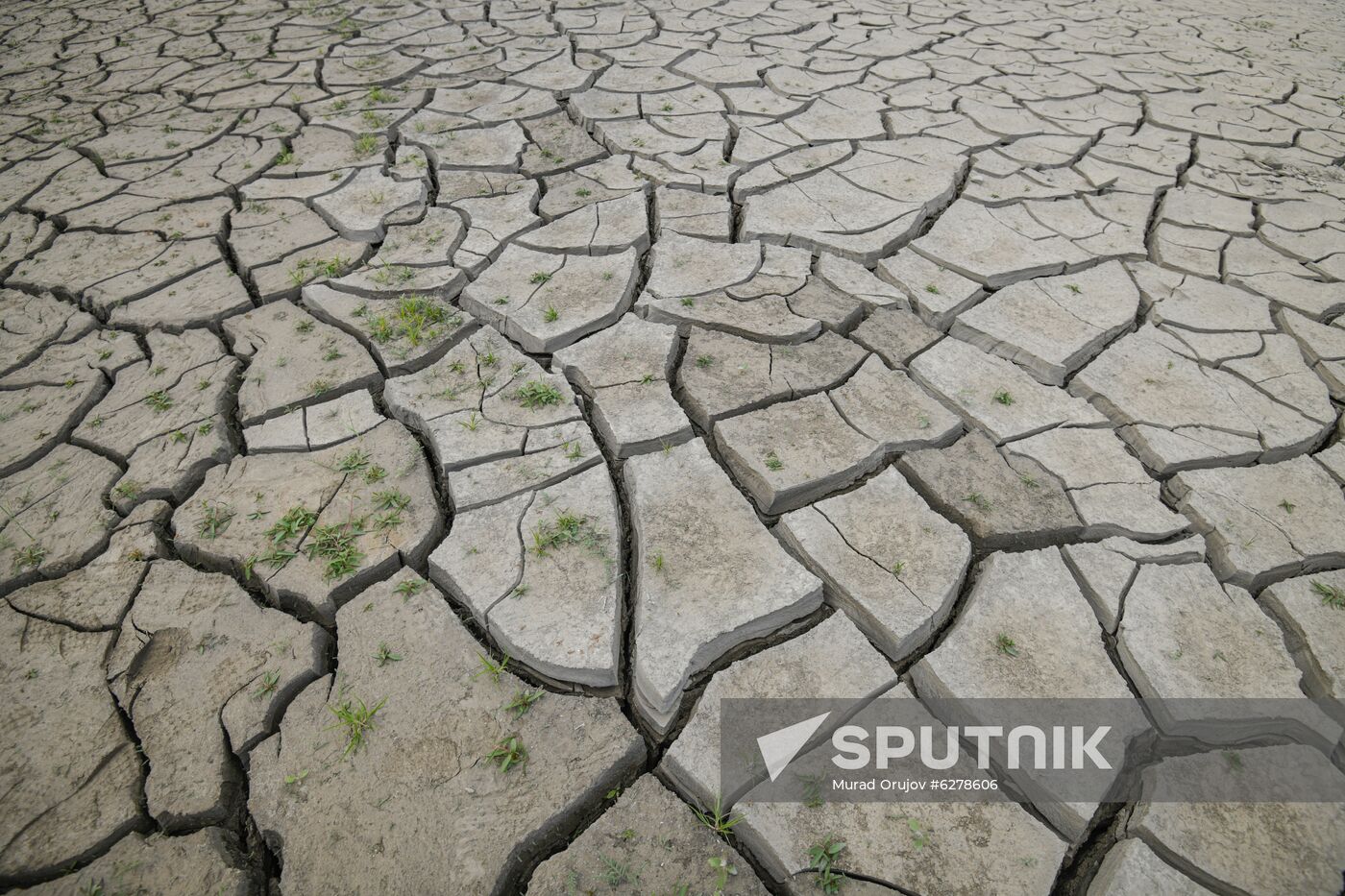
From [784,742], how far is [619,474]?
785mm

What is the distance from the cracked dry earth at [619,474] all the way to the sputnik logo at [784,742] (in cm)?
8

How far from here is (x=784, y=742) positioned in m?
1.26

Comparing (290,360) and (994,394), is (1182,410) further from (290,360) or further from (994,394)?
(290,360)

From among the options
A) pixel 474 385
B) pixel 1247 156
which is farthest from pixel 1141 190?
pixel 474 385

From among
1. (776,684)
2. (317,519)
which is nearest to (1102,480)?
(776,684)

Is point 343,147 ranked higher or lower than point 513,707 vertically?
higher

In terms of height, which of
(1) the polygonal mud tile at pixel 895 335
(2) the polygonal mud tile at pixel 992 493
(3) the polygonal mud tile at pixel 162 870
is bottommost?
(3) the polygonal mud tile at pixel 162 870

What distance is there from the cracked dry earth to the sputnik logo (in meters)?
0.08

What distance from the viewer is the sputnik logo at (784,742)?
4.07ft

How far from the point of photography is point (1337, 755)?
50.3 inches

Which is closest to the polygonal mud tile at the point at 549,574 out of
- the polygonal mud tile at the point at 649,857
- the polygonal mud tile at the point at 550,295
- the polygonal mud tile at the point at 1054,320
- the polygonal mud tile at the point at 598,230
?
the polygonal mud tile at the point at 649,857

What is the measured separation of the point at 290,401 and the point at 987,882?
6.63 ft

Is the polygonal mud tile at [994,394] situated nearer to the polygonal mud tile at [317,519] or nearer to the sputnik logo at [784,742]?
the sputnik logo at [784,742]

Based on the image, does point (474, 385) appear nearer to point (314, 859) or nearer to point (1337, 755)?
point (314, 859)
